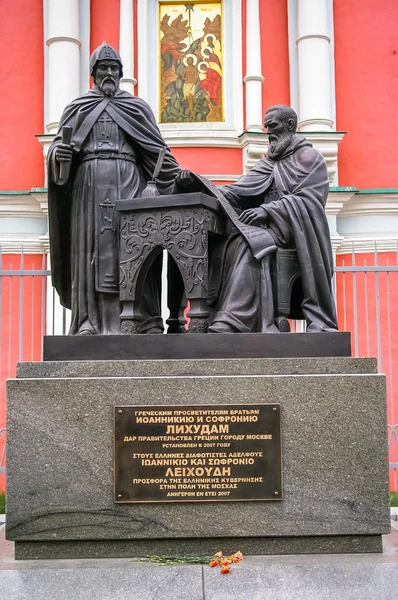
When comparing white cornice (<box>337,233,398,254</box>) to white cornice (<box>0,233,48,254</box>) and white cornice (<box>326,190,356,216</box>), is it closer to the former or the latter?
white cornice (<box>326,190,356,216</box>)

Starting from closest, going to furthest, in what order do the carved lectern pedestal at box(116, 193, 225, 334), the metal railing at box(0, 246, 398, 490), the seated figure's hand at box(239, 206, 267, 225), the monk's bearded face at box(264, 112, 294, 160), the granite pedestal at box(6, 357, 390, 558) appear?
the granite pedestal at box(6, 357, 390, 558) < the carved lectern pedestal at box(116, 193, 225, 334) < the seated figure's hand at box(239, 206, 267, 225) < the monk's bearded face at box(264, 112, 294, 160) < the metal railing at box(0, 246, 398, 490)

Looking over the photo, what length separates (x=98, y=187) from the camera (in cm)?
493

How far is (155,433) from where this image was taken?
4.22 m

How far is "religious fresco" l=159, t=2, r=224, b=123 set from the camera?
11.6 meters

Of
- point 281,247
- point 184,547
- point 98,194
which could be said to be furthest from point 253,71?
point 184,547

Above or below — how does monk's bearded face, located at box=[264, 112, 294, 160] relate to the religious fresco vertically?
below

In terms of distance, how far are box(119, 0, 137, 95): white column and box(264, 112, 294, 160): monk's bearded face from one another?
6.61 meters

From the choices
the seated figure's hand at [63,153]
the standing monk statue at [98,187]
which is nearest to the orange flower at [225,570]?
the standing monk statue at [98,187]

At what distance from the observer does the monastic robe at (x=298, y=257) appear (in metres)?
4.70

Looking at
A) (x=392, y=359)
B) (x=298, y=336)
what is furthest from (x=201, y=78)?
(x=298, y=336)

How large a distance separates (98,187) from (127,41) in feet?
23.5

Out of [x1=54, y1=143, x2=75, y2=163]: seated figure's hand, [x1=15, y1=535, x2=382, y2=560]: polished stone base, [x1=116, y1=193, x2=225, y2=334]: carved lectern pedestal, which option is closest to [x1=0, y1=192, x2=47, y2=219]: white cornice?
[x1=54, y1=143, x2=75, y2=163]: seated figure's hand

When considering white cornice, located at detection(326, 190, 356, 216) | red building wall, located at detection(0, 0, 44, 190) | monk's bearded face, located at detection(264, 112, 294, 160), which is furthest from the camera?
red building wall, located at detection(0, 0, 44, 190)

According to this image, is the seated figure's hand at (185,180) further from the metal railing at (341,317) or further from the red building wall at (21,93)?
the red building wall at (21,93)
